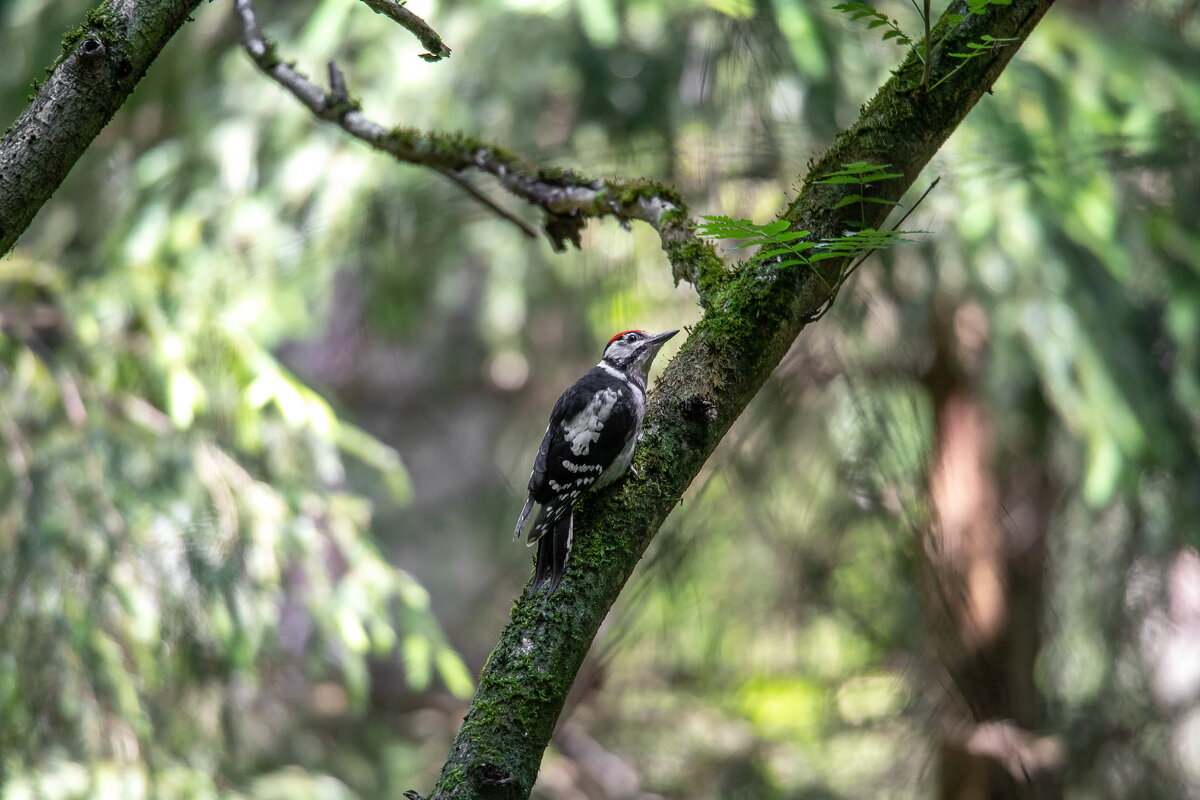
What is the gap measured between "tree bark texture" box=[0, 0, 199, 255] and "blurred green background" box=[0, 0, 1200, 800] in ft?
6.42

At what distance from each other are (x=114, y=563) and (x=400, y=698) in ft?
17.2

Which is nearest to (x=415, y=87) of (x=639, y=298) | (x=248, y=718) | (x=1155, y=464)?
(x=639, y=298)

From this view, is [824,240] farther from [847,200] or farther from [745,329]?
[745,329]

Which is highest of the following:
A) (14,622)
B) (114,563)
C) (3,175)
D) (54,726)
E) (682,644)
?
(682,644)

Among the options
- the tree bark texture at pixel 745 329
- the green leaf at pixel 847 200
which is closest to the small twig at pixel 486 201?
the tree bark texture at pixel 745 329

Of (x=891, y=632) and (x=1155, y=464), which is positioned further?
(x=891, y=632)

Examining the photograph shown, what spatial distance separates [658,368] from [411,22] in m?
3.37

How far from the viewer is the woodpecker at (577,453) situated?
2215 millimetres

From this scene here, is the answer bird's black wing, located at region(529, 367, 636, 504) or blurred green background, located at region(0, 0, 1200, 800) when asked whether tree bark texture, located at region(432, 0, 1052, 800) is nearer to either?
bird's black wing, located at region(529, 367, 636, 504)

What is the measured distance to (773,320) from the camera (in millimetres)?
2129

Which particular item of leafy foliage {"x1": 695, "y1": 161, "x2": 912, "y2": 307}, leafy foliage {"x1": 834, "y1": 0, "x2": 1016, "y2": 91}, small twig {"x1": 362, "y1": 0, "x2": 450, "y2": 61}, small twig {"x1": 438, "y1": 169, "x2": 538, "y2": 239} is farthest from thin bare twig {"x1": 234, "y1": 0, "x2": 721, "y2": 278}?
small twig {"x1": 362, "y1": 0, "x2": 450, "y2": 61}

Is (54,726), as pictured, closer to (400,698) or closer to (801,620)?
(801,620)

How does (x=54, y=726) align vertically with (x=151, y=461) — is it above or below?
below

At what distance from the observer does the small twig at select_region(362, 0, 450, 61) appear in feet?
6.18
